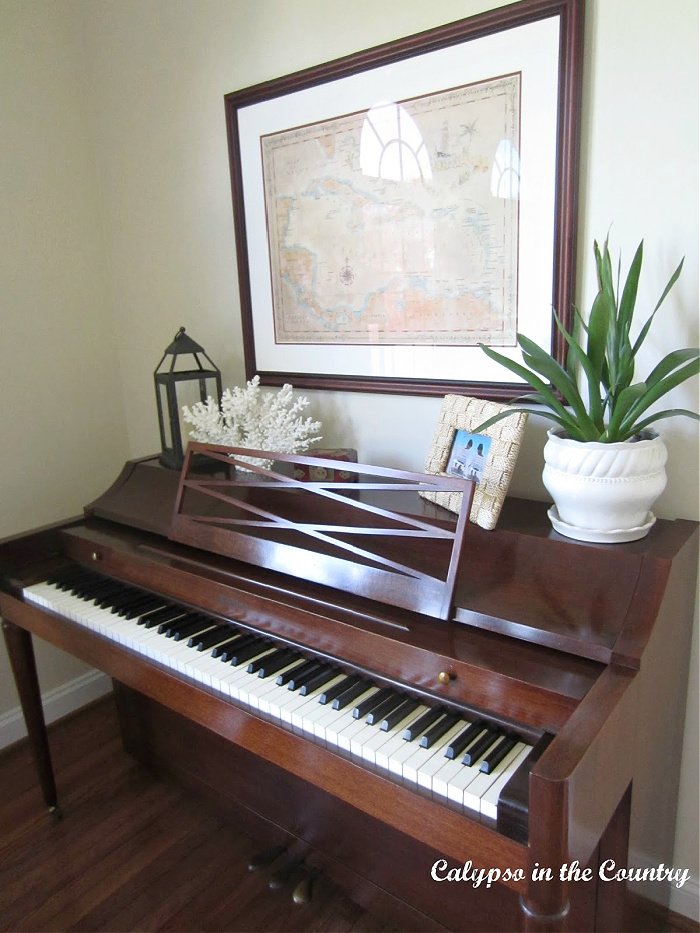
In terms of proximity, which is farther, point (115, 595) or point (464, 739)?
point (115, 595)

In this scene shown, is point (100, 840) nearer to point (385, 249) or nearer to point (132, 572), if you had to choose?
point (132, 572)

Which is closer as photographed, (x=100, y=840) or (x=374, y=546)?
(x=374, y=546)

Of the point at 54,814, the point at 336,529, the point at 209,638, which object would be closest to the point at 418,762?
the point at 336,529

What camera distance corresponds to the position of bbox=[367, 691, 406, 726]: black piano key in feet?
3.67

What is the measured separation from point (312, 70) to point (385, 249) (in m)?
0.48

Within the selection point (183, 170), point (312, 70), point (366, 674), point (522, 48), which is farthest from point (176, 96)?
point (366, 674)

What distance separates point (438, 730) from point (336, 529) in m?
0.43

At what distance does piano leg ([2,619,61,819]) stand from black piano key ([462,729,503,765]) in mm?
1318

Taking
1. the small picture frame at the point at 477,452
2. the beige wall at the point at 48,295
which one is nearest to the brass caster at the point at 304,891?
the small picture frame at the point at 477,452

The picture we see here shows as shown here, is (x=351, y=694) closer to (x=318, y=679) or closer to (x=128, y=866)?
(x=318, y=679)

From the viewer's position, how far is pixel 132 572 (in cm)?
166

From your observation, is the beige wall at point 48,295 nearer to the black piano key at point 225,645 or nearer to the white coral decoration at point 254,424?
the white coral decoration at point 254,424

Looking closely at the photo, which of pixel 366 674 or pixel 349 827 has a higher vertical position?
pixel 366 674

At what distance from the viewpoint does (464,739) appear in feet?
3.44
